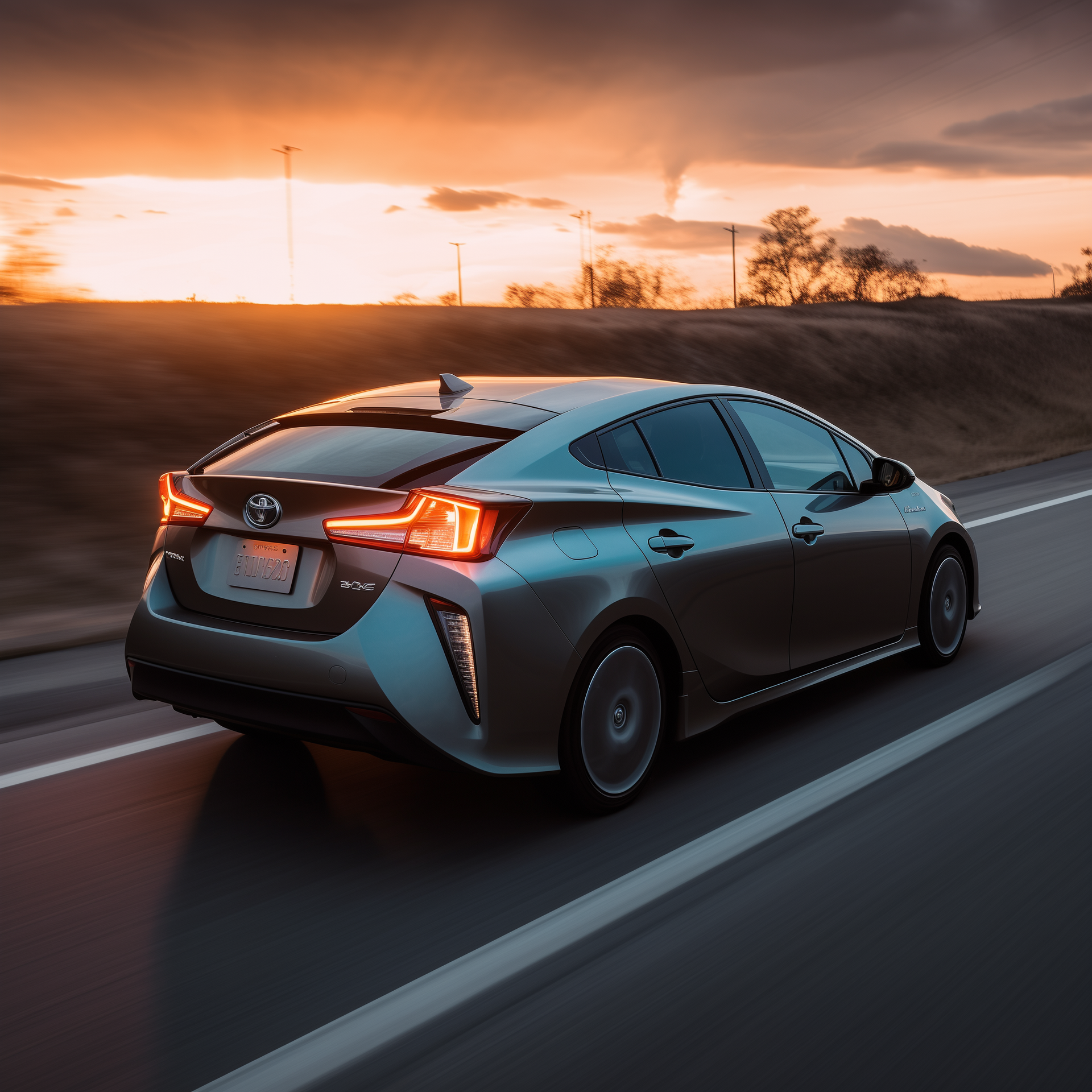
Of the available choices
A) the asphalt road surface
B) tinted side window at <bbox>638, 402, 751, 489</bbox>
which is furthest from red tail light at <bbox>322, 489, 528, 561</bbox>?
tinted side window at <bbox>638, 402, 751, 489</bbox>

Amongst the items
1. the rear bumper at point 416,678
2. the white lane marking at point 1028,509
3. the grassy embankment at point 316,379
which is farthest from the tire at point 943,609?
the grassy embankment at point 316,379

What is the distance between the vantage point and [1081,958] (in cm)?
317

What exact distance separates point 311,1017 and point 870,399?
1302 inches

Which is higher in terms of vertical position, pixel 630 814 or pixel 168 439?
pixel 168 439

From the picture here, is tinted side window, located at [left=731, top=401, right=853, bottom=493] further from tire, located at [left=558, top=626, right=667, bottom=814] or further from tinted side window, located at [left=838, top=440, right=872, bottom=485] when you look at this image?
tire, located at [left=558, top=626, right=667, bottom=814]

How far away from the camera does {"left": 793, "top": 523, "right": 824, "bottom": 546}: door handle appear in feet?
17.1

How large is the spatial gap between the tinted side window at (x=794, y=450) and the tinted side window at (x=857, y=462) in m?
0.06

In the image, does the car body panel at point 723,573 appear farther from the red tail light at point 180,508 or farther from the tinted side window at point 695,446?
the red tail light at point 180,508

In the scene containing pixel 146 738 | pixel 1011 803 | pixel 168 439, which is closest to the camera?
pixel 1011 803

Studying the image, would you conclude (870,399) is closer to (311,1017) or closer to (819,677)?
(819,677)

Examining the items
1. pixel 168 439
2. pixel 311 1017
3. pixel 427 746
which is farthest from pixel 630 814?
pixel 168 439

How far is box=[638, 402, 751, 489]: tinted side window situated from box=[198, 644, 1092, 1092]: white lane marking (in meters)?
1.27

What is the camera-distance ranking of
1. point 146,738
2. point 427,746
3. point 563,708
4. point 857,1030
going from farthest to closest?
point 146,738 → point 563,708 → point 427,746 → point 857,1030

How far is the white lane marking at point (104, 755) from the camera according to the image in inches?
187
